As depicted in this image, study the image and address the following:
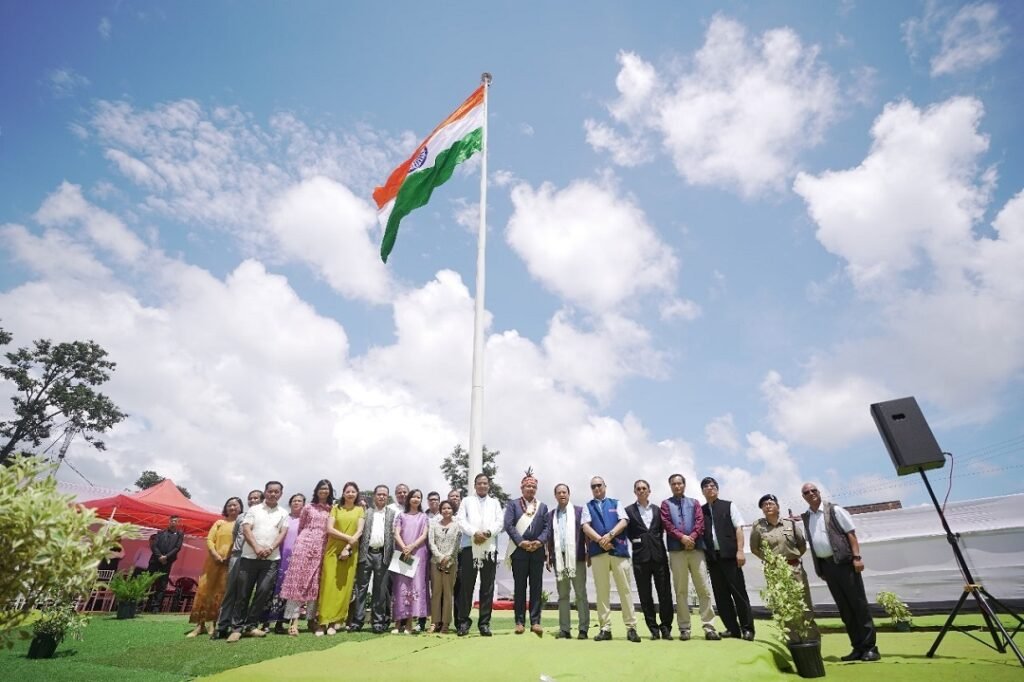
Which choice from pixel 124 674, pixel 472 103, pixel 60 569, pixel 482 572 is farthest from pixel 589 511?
pixel 472 103

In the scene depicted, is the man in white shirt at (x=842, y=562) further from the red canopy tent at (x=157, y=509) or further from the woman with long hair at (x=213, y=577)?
the red canopy tent at (x=157, y=509)

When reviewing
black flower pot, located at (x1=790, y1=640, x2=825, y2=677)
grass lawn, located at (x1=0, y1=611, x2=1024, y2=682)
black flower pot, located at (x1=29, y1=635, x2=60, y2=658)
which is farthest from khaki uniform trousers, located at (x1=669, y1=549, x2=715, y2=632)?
black flower pot, located at (x1=29, y1=635, x2=60, y2=658)

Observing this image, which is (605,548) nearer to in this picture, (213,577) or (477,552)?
(477,552)

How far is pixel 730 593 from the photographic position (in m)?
6.12

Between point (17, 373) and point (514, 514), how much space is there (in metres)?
42.5

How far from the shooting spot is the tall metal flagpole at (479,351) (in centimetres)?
808

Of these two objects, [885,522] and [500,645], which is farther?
[885,522]

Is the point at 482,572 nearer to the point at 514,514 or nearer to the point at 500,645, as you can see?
the point at 514,514

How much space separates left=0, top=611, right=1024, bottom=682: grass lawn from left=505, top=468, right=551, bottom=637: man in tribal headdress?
1.23ft

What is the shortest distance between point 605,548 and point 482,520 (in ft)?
5.22

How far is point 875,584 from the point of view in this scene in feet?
30.4

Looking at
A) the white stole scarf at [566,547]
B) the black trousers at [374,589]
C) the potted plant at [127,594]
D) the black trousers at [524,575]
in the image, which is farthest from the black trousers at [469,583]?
the potted plant at [127,594]

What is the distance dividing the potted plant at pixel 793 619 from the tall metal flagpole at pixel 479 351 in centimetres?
378

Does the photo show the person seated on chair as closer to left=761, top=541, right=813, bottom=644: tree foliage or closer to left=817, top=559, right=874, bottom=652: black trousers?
left=761, top=541, right=813, bottom=644: tree foliage
